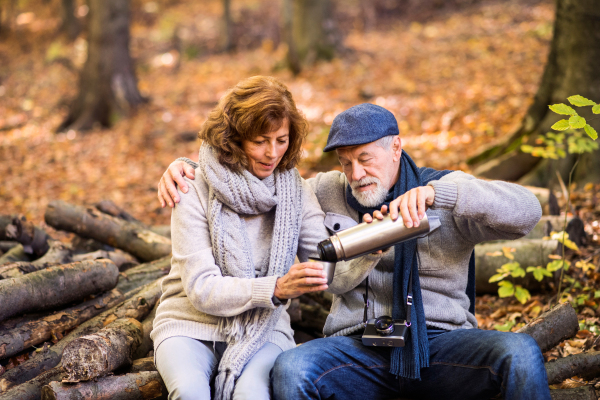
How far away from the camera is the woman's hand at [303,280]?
2.40 meters

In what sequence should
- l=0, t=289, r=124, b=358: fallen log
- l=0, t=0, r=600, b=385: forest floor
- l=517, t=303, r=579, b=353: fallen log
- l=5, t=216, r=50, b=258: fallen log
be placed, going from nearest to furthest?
l=517, t=303, r=579, b=353: fallen log
l=0, t=289, r=124, b=358: fallen log
l=5, t=216, r=50, b=258: fallen log
l=0, t=0, r=600, b=385: forest floor

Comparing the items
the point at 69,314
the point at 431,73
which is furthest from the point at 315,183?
the point at 431,73

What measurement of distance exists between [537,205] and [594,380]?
109 centimetres

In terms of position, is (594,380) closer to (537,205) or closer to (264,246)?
(537,205)

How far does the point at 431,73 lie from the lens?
10812 mm

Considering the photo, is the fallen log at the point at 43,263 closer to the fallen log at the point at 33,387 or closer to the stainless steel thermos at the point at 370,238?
the fallen log at the point at 33,387

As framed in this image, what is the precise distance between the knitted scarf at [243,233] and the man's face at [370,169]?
362 mm

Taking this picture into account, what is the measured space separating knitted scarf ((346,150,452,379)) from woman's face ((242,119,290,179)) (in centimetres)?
47

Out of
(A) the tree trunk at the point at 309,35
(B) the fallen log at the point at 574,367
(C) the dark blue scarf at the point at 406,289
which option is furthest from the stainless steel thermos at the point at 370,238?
(A) the tree trunk at the point at 309,35

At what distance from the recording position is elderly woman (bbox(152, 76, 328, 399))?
2.57 meters

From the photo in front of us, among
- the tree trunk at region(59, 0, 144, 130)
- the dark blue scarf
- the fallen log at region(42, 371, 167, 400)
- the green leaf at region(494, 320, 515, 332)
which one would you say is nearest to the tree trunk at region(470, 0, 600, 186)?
the green leaf at region(494, 320, 515, 332)

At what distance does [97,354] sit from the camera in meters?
2.62

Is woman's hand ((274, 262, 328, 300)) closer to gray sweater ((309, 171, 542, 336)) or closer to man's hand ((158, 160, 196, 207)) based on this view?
gray sweater ((309, 171, 542, 336))

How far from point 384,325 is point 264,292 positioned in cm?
65
